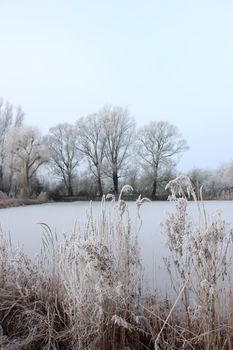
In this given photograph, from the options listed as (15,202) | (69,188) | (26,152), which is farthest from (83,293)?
(69,188)

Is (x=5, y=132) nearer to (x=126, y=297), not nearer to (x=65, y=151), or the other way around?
(x=65, y=151)

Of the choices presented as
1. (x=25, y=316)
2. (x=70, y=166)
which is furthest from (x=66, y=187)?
(x=25, y=316)

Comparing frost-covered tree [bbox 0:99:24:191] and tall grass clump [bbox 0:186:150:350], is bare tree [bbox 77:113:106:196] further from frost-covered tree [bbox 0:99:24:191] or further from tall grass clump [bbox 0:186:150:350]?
tall grass clump [bbox 0:186:150:350]

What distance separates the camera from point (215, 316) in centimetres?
229

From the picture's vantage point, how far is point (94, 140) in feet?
113

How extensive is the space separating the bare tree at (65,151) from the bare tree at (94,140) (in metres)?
0.66

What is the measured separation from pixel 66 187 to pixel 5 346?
32.0m

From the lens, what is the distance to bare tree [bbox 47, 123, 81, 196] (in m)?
34.4

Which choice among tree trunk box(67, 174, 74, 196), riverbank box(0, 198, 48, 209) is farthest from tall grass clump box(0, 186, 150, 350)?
tree trunk box(67, 174, 74, 196)

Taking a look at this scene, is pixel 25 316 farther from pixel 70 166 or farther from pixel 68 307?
pixel 70 166

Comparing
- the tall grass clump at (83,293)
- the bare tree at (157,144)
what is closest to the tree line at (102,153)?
the bare tree at (157,144)

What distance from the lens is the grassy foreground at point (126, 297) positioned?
222 centimetres

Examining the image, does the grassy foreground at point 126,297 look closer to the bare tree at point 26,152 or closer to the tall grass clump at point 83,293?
the tall grass clump at point 83,293

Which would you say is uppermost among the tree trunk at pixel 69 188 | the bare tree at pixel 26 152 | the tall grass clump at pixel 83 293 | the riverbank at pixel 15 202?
the bare tree at pixel 26 152
